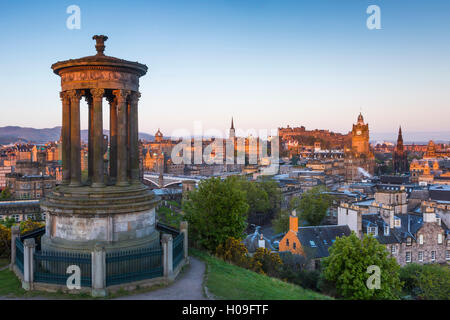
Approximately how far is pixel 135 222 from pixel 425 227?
1499 inches

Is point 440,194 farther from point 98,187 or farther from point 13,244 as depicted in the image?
point 13,244

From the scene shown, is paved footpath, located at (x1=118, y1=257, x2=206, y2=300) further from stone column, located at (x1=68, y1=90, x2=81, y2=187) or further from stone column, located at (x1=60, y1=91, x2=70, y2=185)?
stone column, located at (x1=60, y1=91, x2=70, y2=185)

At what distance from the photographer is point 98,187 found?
1789 centimetres

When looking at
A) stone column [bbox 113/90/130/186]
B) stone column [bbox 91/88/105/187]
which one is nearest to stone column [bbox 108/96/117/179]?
stone column [bbox 113/90/130/186]

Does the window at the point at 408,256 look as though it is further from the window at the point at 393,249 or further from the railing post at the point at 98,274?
the railing post at the point at 98,274

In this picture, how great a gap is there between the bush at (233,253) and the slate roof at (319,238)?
1615 centimetres

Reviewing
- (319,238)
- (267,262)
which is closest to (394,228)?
(319,238)

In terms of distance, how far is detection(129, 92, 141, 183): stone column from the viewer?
19.8m

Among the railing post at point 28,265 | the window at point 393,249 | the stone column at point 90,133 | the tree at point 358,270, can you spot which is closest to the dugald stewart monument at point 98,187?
the stone column at point 90,133

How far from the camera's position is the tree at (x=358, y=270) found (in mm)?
25078

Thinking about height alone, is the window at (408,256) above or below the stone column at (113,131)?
below

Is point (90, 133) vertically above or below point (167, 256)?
above

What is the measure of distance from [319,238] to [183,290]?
29333 mm
